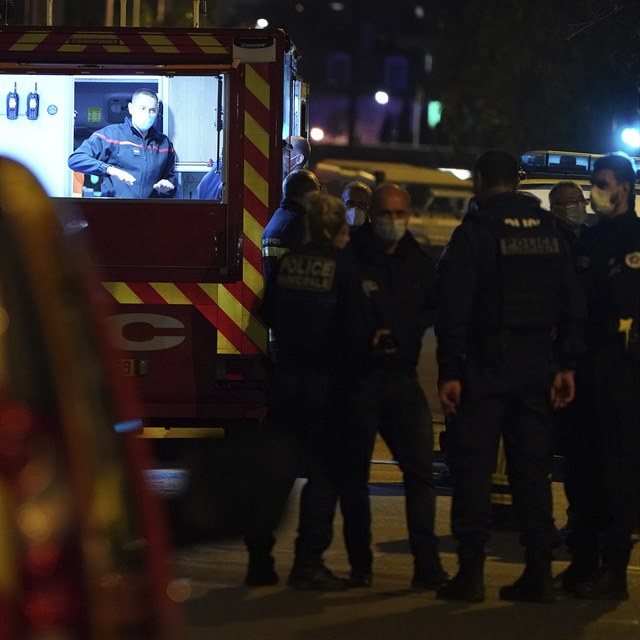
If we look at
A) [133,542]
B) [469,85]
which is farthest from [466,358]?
[469,85]

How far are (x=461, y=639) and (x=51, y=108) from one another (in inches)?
186

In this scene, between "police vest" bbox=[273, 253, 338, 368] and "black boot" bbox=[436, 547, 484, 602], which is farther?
"police vest" bbox=[273, 253, 338, 368]

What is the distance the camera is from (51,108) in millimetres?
9203

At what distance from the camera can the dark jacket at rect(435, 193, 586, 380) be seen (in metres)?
6.35

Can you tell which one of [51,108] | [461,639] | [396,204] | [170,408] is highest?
[51,108]

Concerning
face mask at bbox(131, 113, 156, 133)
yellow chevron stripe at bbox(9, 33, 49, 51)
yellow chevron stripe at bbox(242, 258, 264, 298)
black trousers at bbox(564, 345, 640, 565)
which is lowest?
black trousers at bbox(564, 345, 640, 565)

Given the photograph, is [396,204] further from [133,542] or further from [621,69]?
[621,69]

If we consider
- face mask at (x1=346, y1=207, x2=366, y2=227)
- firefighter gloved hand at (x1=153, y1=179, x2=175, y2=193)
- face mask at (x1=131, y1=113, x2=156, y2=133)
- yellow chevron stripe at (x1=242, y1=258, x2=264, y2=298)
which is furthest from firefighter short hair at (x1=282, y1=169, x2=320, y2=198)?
face mask at (x1=346, y1=207, x2=366, y2=227)

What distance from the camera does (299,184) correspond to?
8.45 metres

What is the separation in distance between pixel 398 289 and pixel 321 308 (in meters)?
0.35

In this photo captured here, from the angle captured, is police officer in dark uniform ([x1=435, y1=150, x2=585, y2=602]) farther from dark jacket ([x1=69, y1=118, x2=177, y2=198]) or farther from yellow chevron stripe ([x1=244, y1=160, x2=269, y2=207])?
dark jacket ([x1=69, y1=118, x2=177, y2=198])

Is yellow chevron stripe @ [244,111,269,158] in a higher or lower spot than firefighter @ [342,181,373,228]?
higher

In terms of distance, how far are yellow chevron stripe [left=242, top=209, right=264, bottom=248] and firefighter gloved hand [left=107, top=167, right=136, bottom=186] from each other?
0.74 metres

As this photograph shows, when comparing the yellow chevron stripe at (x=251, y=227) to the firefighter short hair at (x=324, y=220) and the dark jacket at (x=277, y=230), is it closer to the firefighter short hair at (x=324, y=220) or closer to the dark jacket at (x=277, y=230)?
the dark jacket at (x=277, y=230)
